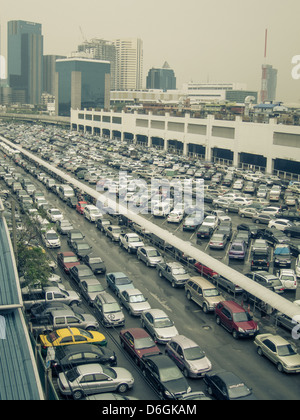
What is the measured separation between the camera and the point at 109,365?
56.8 ft

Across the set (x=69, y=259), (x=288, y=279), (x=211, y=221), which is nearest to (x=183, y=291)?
(x=288, y=279)

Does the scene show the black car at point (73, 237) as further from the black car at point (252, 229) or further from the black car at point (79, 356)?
the black car at point (79, 356)

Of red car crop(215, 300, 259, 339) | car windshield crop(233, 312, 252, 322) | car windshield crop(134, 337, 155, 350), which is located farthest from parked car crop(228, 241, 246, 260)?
car windshield crop(134, 337, 155, 350)

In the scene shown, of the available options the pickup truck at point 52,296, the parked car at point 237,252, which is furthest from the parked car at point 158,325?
the parked car at point 237,252

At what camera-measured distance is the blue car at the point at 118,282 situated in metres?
24.1

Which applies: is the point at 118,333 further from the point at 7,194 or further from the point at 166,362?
the point at 7,194

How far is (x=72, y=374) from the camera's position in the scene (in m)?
15.3

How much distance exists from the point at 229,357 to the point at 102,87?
165 meters

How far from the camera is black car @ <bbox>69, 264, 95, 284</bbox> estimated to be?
992 inches

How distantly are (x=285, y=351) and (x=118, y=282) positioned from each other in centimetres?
950

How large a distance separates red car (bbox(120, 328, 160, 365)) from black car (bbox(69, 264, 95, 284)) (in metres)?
6.75

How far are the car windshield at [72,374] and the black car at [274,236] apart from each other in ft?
70.1
